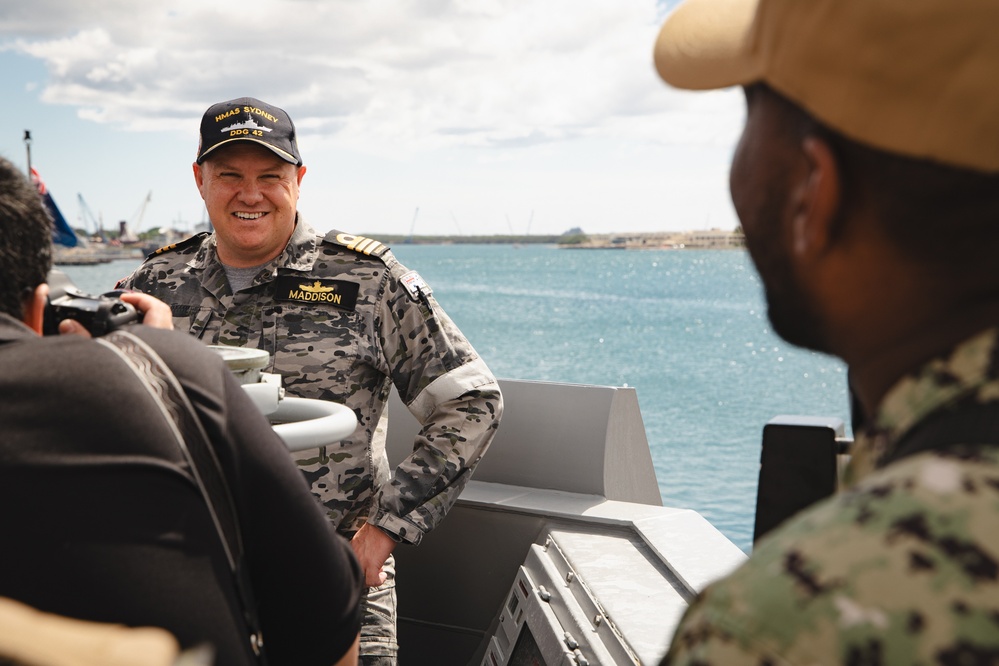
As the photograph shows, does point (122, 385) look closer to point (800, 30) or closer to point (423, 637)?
point (800, 30)

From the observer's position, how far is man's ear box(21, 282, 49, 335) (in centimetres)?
116

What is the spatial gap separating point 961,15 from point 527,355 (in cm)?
3135

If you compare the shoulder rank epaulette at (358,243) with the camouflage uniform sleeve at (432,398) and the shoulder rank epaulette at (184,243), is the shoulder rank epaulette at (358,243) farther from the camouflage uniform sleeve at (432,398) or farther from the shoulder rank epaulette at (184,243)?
the shoulder rank epaulette at (184,243)

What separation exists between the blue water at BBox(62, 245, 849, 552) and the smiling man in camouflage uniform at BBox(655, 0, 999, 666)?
88mm

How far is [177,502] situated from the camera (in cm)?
107

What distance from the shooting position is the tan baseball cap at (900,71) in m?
0.67

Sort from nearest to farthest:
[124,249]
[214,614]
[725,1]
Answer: [725,1]
[214,614]
[124,249]

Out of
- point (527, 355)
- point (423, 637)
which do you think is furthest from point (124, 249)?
point (423, 637)

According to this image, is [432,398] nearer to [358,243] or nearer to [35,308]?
[358,243]

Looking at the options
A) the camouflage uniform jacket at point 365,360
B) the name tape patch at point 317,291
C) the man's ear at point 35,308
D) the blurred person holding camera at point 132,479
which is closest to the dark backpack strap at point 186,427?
the blurred person holding camera at point 132,479

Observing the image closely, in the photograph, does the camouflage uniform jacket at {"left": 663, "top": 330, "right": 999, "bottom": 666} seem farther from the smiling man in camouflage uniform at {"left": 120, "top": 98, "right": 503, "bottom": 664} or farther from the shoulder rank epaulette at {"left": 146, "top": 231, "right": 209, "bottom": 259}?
the shoulder rank epaulette at {"left": 146, "top": 231, "right": 209, "bottom": 259}

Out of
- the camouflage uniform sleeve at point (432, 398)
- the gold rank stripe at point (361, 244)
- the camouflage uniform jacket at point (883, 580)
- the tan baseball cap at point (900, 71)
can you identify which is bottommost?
the camouflage uniform sleeve at point (432, 398)

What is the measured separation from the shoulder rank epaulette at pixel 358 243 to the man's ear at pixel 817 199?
6.82 ft

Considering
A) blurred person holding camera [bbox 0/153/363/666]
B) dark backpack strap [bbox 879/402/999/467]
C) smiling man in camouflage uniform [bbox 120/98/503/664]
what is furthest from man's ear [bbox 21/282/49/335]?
smiling man in camouflage uniform [bbox 120/98/503/664]
